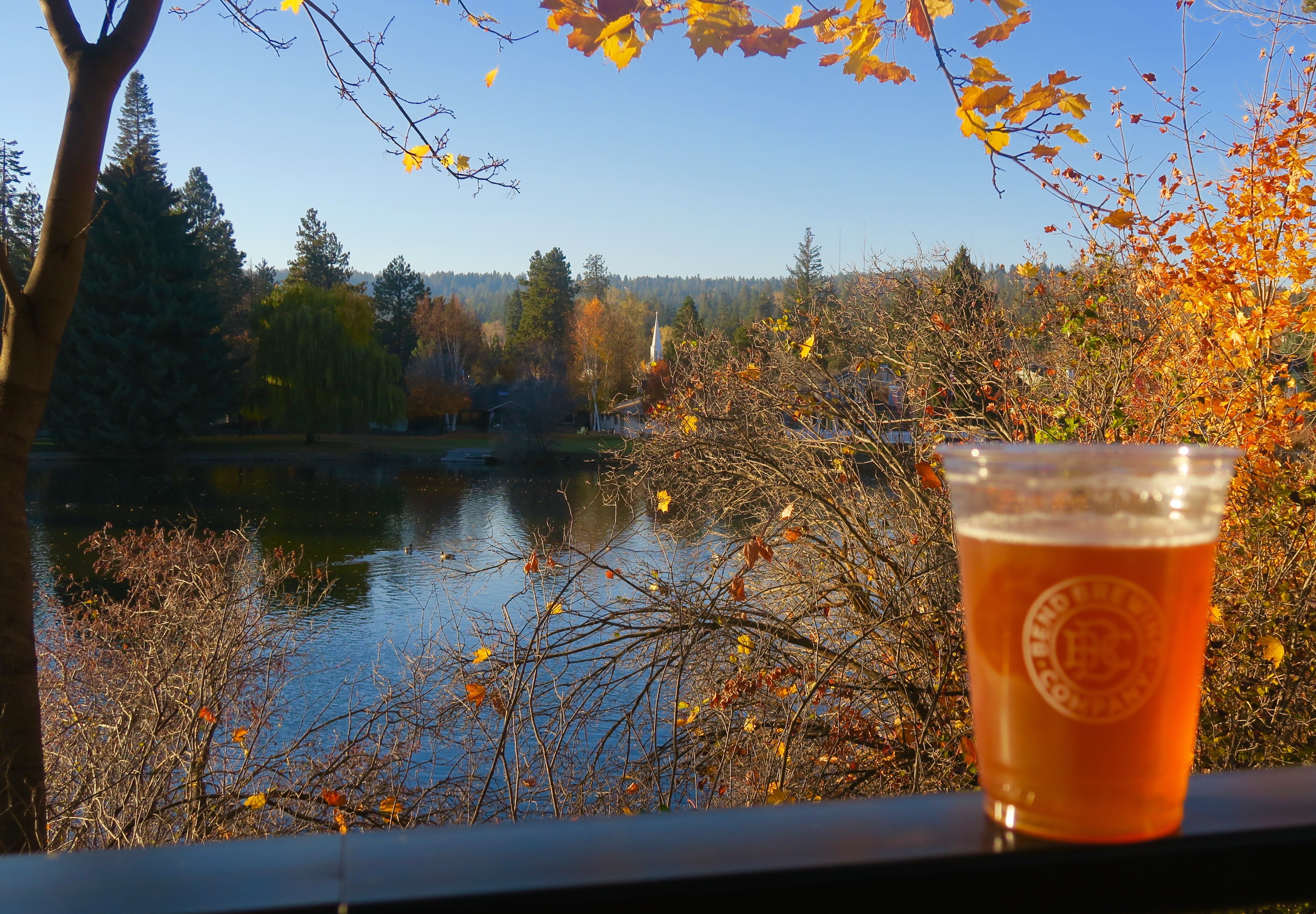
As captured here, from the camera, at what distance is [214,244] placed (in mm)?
51531

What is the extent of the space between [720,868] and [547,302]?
2657 inches

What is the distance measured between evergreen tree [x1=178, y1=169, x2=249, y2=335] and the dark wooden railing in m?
42.2

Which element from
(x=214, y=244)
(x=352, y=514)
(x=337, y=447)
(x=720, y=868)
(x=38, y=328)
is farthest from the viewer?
(x=214, y=244)

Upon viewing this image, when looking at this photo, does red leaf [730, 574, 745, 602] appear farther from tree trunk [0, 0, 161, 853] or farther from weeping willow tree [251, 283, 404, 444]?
weeping willow tree [251, 283, 404, 444]

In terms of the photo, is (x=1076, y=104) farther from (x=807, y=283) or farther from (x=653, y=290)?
(x=653, y=290)

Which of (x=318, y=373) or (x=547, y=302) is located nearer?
(x=318, y=373)

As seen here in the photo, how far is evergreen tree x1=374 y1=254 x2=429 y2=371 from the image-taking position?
6009cm

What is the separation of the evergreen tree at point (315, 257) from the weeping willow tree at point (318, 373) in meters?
20.2

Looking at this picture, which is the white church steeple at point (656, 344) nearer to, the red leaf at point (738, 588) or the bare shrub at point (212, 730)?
the bare shrub at point (212, 730)

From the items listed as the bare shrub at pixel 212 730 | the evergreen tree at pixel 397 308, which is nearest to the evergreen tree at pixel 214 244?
the evergreen tree at pixel 397 308

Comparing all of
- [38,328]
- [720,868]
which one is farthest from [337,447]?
[720,868]

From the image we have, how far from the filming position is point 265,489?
103 ft

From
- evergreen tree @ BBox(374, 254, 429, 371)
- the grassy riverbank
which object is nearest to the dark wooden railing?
the grassy riverbank

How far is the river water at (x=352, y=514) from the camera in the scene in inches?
643
